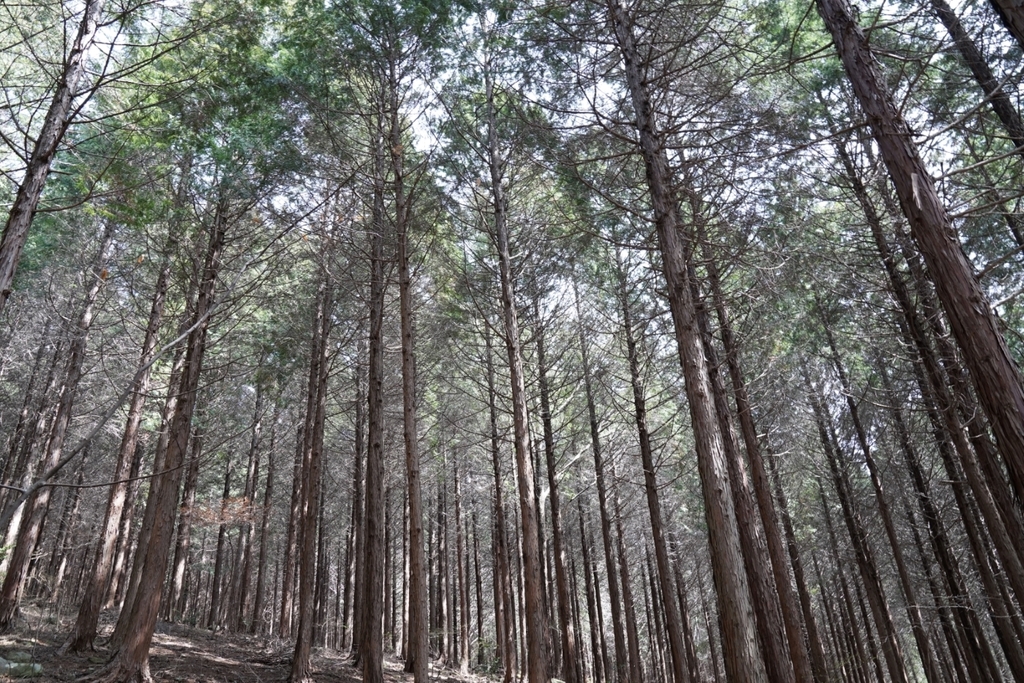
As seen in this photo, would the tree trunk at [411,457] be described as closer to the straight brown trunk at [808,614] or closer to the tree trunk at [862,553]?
the straight brown trunk at [808,614]

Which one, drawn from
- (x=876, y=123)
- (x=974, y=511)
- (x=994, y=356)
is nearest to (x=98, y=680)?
(x=994, y=356)

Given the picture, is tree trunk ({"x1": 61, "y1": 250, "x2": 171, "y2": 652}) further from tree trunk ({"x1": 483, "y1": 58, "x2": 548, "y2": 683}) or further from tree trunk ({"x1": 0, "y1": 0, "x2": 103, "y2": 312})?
tree trunk ({"x1": 483, "y1": 58, "x2": 548, "y2": 683})

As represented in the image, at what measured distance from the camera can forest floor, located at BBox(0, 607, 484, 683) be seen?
26.0 ft

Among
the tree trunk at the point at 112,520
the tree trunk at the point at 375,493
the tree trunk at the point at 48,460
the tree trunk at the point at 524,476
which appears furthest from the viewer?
the tree trunk at the point at 48,460

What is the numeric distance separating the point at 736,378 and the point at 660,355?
101 inches

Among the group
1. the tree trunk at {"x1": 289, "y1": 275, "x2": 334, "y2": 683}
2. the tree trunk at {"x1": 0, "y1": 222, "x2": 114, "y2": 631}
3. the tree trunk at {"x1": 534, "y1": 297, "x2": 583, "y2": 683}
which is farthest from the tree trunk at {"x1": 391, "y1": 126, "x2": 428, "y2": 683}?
the tree trunk at {"x1": 0, "y1": 222, "x2": 114, "y2": 631}

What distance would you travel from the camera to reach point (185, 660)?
962cm

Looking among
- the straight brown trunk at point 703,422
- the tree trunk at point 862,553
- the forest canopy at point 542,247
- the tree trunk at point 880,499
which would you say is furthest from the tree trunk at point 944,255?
the tree trunk at point 862,553

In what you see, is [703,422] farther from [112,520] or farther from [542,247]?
[112,520]

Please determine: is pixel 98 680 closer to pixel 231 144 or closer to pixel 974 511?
pixel 231 144

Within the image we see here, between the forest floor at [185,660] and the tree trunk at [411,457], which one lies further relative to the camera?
the forest floor at [185,660]

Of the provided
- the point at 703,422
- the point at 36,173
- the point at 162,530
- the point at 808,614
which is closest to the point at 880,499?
the point at 808,614

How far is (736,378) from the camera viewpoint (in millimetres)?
10242

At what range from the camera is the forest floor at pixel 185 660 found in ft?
26.0
